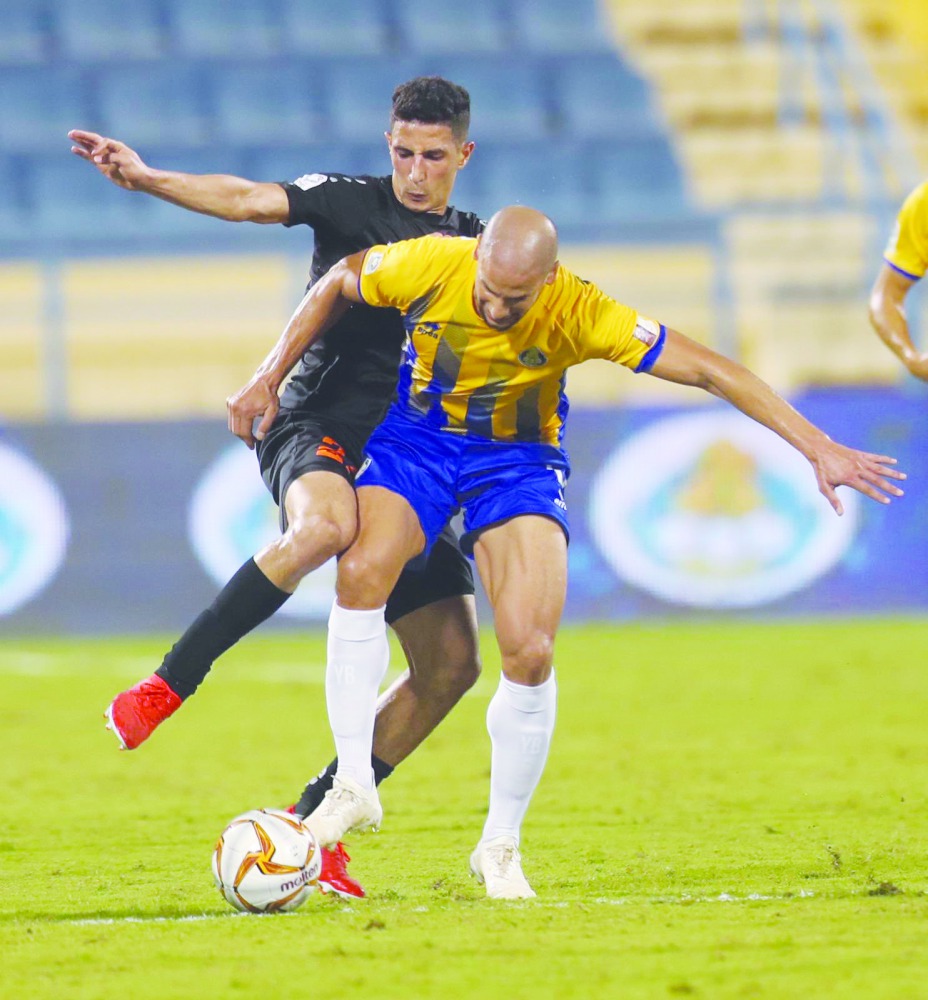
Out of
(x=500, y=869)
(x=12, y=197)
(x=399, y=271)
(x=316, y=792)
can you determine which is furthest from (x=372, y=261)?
(x=12, y=197)

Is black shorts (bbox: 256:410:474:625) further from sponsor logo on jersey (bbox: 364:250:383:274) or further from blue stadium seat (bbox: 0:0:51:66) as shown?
blue stadium seat (bbox: 0:0:51:66)

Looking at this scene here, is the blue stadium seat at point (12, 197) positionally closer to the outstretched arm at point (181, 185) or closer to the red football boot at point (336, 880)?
the outstretched arm at point (181, 185)

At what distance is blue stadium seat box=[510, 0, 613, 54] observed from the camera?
1616 centimetres

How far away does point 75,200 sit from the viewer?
1394 cm

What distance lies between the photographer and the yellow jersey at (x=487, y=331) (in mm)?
4336

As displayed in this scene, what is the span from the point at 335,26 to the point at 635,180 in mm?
3409

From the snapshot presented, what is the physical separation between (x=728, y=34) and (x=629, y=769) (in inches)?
480

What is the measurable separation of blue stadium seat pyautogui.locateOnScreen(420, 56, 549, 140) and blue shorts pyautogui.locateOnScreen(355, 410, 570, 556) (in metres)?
Result: 11.0

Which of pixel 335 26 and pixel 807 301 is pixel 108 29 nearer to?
Result: pixel 335 26

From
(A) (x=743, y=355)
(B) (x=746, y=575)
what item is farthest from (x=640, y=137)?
(B) (x=746, y=575)

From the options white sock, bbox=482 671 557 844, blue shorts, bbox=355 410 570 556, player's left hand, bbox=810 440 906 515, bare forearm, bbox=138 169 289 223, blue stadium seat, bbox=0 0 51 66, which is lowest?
white sock, bbox=482 671 557 844

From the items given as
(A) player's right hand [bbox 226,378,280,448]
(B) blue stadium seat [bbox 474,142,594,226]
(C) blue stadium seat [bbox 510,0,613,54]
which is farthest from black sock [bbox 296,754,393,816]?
(C) blue stadium seat [bbox 510,0,613,54]

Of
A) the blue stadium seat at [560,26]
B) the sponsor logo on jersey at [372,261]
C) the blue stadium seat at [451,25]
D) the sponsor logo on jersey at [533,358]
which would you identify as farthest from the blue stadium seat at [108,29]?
the sponsor logo on jersey at [533,358]

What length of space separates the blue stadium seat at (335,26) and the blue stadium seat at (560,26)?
1.38m
